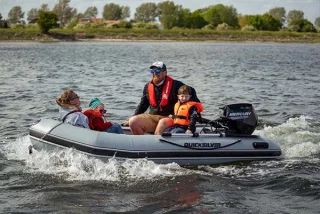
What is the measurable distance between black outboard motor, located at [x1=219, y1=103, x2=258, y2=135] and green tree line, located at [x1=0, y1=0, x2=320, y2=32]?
72949 millimetres

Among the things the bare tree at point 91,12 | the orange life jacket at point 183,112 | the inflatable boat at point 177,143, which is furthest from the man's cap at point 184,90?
the bare tree at point 91,12

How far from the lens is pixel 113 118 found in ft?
41.8

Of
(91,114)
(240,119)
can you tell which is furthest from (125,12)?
(240,119)

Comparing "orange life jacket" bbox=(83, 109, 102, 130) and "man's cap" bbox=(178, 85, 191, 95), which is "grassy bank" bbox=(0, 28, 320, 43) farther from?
"man's cap" bbox=(178, 85, 191, 95)

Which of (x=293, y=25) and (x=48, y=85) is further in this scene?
(x=293, y=25)

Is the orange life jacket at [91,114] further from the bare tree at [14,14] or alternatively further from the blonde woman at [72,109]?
the bare tree at [14,14]

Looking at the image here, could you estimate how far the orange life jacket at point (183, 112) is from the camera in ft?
27.0

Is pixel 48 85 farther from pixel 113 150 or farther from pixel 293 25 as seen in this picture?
pixel 293 25

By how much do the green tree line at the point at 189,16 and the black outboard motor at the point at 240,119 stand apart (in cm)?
7295

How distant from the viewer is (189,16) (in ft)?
348

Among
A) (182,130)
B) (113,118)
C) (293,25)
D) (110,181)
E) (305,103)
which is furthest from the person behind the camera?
(293,25)

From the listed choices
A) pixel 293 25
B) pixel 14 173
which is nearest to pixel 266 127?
pixel 14 173

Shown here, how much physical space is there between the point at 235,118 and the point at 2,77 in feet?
51.1

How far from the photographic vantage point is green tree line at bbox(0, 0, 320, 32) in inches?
3996
